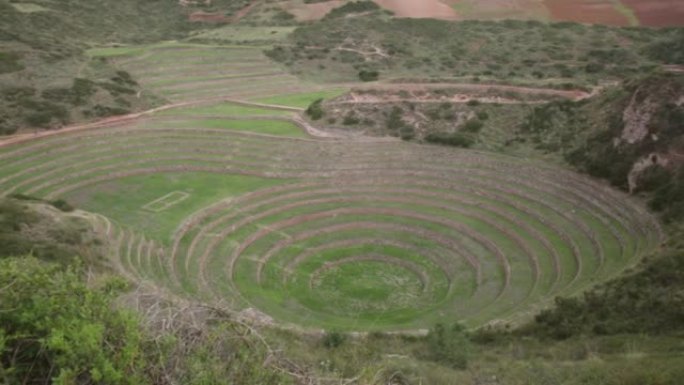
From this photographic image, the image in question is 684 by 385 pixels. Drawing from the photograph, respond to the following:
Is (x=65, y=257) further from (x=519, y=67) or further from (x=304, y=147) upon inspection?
(x=519, y=67)

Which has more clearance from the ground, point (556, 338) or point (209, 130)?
point (209, 130)

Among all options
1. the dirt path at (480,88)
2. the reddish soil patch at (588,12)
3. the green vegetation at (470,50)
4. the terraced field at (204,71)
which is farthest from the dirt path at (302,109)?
the reddish soil patch at (588,12)

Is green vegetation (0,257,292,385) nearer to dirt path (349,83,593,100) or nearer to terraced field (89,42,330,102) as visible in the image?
dirt path (349,83,593,100)

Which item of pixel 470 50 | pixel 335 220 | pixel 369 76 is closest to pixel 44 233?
pixel 335 220

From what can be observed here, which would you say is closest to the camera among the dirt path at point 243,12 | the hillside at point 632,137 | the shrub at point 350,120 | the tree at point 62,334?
the tree at point 62,334

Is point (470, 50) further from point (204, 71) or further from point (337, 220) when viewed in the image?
point (337, 220)

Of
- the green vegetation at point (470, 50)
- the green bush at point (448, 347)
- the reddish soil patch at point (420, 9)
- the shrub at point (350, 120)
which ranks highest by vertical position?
the reddish soil patch at point (420, 9)

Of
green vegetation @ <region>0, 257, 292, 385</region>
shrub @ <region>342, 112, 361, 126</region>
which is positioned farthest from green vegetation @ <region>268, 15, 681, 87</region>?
green vegetation @ <region>0, 257, 292, 385</region>

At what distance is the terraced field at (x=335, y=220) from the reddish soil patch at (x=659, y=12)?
4230 centimetres

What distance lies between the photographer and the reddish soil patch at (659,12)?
6756 cm

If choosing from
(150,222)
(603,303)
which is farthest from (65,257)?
(603,303)

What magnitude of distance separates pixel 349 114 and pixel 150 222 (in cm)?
1822

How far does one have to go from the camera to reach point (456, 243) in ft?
106

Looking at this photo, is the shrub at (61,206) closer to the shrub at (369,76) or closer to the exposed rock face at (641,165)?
the exposed rock face at (641,165)
